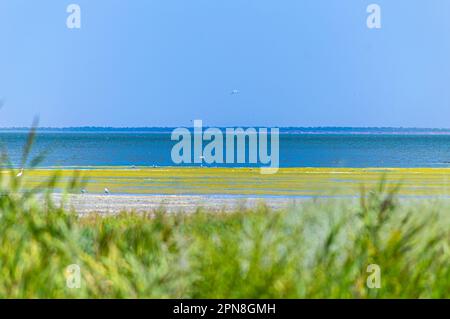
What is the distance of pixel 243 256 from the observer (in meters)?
6.18

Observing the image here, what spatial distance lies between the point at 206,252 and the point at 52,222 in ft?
5.50

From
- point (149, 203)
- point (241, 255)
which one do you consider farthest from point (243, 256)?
point (149, 203)

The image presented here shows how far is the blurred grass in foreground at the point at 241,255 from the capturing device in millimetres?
5875

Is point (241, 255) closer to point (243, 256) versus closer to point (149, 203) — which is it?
point (243, 256)

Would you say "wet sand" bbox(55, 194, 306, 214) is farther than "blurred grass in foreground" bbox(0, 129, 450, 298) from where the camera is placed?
Yes

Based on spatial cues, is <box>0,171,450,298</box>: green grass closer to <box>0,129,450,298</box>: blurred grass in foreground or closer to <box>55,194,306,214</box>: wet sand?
<box>0,129,450,298</box>: blurred grass in foreground

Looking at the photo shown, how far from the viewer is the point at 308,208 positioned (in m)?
8.16

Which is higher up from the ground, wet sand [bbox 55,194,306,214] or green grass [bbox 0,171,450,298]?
wet sand [bbox 55,194,306,214]

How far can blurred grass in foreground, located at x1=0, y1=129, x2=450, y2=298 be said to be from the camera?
19.3 feet

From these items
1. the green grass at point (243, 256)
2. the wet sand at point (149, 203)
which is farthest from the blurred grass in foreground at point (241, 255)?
the wet sand at point (149, 203)

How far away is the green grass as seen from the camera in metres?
5.88

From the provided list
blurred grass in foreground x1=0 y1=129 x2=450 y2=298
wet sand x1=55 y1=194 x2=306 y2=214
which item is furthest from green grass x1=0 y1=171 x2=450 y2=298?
wet sand x1=55 y1=194 x2=306 y2=214
